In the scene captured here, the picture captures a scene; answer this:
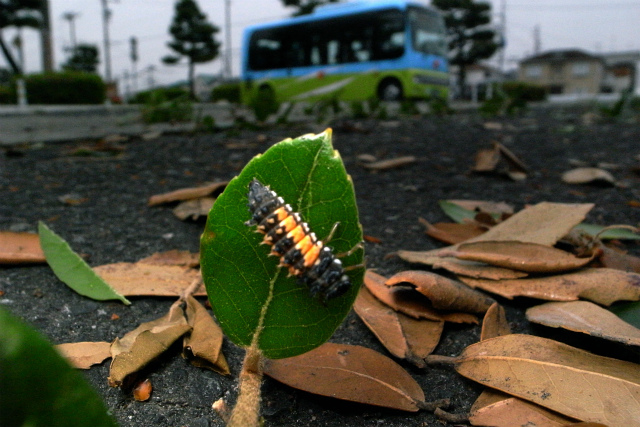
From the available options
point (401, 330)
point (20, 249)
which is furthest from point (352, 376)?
point (20, 249)

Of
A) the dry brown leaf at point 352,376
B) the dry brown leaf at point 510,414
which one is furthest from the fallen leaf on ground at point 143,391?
the dry brown leaf at point 510,414

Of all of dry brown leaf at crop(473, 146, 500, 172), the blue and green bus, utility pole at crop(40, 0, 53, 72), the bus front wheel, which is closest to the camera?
dry brown leaf at crop(473, 146, 500, 172)

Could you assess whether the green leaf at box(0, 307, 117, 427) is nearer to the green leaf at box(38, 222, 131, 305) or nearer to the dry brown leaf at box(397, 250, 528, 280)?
the green leaf at box(38, 222, 131, 305)


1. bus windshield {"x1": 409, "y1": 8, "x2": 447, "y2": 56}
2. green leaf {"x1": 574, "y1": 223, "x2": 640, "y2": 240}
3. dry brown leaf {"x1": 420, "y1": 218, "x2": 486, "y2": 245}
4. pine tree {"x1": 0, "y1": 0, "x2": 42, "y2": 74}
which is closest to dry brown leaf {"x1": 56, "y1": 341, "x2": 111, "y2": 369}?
dry brown leaf {"x1": 420, "y1": 218, "x2": 486, "y2": 245}

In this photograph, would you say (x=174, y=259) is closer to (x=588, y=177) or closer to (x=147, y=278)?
(x=147, y=278)

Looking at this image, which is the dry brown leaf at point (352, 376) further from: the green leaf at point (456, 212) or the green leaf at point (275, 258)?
the green leaf at point (456, 212)

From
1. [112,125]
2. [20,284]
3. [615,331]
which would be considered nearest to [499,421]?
[615,331]
